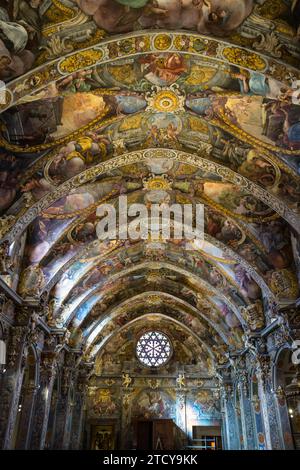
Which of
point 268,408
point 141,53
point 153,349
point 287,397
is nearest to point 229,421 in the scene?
point 153,349

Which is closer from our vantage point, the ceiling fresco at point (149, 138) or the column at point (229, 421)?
the ceiling fresco at point (149, 138)

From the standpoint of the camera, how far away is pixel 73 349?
68.2ft

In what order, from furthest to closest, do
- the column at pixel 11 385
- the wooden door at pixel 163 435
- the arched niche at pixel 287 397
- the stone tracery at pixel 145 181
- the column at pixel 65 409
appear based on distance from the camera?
1. the wooden door at pixel 163 435
2. the column at pixel 65 409
3. the arched niche at pixel 287 397
4. the column at pixel 11 385
5. the stone tracery at pixel 145 181

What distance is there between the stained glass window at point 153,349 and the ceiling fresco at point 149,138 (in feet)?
33.2

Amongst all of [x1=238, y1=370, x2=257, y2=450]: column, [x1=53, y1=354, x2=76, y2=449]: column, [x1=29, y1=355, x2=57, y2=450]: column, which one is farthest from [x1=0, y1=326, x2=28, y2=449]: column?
[x1=238, y1=370, x2=257, y2=450]: column

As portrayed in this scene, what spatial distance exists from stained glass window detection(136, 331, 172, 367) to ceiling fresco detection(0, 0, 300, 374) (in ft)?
33.2

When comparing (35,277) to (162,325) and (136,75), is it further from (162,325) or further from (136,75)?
Result: (162,325)

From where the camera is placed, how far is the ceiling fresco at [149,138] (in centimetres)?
759

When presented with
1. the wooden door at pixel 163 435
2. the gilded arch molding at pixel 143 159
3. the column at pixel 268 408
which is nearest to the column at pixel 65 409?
→ the wooden door at pixel 163 435

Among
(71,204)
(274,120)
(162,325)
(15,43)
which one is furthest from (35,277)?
(162,325)

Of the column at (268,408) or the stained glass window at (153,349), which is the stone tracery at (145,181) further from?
the stained glass window at (153,349)

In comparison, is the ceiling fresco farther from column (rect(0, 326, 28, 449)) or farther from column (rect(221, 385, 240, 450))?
column (rect(221, 385, 240, 450))

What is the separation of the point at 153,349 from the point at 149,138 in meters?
19.6
